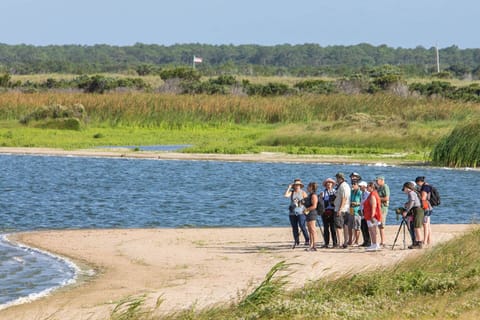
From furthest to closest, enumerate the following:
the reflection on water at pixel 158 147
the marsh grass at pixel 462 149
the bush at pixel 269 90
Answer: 1. the bush at pixel 269 90
2. the reflection on water at pixel 158 147
3. the marsh grass at pixel 462 149

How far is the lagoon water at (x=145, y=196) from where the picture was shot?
23891mm

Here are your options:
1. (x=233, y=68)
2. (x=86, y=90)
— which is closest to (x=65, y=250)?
(x=86, y=90)

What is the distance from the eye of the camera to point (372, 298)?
1648 centimetres

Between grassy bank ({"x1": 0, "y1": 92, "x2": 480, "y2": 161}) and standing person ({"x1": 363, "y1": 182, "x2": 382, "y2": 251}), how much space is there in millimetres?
25659

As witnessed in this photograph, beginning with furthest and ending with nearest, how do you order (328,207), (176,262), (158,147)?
(158,147), (328,207), (176,262)

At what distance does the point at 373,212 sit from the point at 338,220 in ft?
2.60

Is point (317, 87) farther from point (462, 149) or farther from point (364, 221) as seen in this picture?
point (364, 221)

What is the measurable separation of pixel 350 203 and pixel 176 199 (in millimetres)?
12048

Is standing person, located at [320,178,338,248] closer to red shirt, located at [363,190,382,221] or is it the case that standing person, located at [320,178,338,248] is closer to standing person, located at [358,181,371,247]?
standing person, located at [358,181,371,247]

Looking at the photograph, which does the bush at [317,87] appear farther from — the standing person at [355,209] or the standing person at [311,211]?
the standing person at [311,211]

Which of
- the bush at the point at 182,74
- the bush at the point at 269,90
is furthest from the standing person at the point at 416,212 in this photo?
the bush at the point at 182,74

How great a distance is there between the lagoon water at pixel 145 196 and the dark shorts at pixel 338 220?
17.1 feet

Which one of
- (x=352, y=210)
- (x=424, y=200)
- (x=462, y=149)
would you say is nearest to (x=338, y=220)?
(x=352, y=210)

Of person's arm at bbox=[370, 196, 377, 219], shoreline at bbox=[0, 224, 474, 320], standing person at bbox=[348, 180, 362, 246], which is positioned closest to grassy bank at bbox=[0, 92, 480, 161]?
shoreline at bbox=[0, 224, 474, 320]
